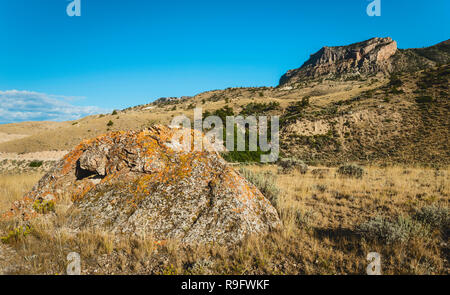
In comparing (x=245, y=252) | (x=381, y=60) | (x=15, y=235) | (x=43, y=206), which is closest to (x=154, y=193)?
(x=245, y=252)

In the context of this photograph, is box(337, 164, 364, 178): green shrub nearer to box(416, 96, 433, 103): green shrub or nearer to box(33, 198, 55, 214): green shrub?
box(33, 198, 55, 214): green shrub

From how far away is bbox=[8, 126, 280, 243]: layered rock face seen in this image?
355 centimetres

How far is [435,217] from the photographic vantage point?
3973mm

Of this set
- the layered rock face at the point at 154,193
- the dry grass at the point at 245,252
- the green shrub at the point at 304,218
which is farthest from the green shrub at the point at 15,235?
the green shrub at the point at 304,218

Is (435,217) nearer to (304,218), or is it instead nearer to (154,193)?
(304,218)

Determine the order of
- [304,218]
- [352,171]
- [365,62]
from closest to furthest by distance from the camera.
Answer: [304,218], [352,171], [365,62]

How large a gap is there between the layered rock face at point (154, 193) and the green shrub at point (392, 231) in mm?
1581

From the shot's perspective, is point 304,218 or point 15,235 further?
point 304,218

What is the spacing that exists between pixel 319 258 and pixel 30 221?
195 inches

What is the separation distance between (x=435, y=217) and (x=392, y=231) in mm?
1484

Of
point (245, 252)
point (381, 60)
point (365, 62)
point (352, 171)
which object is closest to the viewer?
point (245, 252)

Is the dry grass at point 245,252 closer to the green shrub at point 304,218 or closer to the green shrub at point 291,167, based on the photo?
the green shrub at point 304,218

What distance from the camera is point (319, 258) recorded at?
3004 mm
